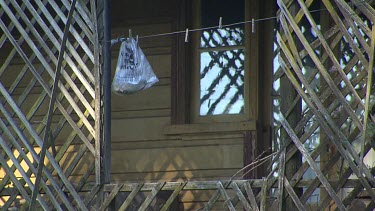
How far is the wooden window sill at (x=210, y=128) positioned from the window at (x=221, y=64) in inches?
6.9

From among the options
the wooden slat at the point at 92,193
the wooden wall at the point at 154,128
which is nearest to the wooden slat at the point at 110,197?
the wooden slat at the point at 92,193

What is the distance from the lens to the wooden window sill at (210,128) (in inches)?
469

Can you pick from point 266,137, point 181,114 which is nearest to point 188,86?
point 181,114

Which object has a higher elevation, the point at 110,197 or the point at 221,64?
the point at 221,64

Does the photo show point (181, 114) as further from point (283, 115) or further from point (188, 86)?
point (283, 115)

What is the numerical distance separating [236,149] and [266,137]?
39cm

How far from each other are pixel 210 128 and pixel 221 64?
33.9 inches

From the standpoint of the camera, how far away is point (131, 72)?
10.8 m

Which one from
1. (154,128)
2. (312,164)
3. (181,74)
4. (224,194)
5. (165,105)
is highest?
(181,74)

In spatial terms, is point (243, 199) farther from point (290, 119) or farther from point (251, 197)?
point (290, 119)

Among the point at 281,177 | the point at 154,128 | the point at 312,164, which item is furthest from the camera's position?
the point at 154,128

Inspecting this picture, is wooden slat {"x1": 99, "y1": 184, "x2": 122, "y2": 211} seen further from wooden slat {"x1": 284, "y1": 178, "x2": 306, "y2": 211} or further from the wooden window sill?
the wooden window sill

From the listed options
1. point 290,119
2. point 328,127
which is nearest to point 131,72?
point 290,119

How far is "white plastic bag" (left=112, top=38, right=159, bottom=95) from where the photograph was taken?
1075cm
